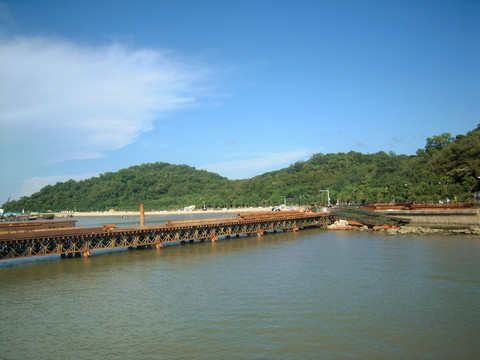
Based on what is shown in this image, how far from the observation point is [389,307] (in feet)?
65.5

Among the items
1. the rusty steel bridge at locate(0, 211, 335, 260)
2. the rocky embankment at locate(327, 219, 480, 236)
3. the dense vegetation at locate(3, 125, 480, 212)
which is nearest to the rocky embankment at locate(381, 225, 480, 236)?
the rocky embankment at locate(327, 219, 480, 236)

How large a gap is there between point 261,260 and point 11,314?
19987 mm

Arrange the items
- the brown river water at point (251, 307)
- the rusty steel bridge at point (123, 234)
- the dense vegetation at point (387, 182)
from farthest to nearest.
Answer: the dense vegetation at point (387, 182)
the rusty steel bridge at point (123, 234)
the brown river water at point (251, 307)

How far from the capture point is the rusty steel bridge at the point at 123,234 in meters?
36.5

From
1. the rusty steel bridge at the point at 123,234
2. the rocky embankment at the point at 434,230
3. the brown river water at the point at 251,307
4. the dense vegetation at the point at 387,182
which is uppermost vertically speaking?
the dense vegetation at the point at 387,182

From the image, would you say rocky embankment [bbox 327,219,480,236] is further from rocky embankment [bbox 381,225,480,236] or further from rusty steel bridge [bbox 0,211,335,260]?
rusty steel bridge [bbox 0,211,335,260]

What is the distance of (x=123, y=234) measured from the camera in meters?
43.1

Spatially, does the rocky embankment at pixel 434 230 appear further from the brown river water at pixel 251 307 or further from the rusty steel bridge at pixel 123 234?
the rusty steel bridge at pixel 123 234

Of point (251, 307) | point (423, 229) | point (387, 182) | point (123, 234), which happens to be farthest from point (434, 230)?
point (387, 182)

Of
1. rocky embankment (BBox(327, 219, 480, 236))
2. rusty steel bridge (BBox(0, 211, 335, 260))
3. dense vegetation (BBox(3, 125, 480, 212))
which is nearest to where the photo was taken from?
rusty steel bridge (BBox(0, 211, 335, 260))

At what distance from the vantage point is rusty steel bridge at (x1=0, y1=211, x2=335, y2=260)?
3647cm

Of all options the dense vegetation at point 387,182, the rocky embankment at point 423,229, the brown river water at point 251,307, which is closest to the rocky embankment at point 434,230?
the rocky embankment at point 423,229

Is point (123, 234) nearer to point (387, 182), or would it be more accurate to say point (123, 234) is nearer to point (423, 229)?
point (423, 229)

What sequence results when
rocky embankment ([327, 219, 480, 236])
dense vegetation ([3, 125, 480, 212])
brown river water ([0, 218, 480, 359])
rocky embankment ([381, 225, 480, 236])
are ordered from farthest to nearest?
dense vegetation ([3, 125, 480, 212])
rocky embankment ([327, 219, 480, 236])
rocky embankment ([381, 225, 480, 236])
brown river water ([0, 218, 480, 359])
